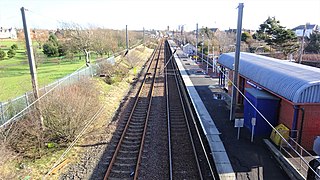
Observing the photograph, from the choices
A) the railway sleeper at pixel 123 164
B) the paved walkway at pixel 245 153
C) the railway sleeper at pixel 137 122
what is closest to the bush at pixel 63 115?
the railway sleeper at pixel 137 122

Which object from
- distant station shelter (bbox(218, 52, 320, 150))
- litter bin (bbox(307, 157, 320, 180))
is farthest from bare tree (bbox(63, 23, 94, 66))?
litter bin (bbox(307, 157, 320, 180))

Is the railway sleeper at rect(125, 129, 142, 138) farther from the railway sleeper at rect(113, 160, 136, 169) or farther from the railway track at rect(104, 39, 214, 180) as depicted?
the railway sleeper at rect(113, 160, 136, 169)

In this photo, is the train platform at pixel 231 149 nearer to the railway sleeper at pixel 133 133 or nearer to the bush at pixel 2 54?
the railway sleeper at pixel 133 133

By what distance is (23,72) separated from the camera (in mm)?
34594

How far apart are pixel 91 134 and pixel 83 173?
382 centimetres

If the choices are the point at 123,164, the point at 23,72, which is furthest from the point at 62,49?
the point at 123,164

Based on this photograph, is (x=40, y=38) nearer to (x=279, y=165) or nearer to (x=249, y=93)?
(x=249, y=93)

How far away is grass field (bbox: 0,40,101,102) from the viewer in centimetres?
2205

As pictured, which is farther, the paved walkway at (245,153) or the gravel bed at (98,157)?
the gravel bed at (98,157)

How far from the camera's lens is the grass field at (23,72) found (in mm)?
22047

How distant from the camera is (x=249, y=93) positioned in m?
13.9

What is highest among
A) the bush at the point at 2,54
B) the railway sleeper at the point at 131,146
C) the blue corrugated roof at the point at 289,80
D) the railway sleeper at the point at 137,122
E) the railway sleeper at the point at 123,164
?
the blue corrugated roof at the point at 289,80

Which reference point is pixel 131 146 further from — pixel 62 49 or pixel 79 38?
pixel 62 49

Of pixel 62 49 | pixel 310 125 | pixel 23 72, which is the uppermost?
pixel 62 49
